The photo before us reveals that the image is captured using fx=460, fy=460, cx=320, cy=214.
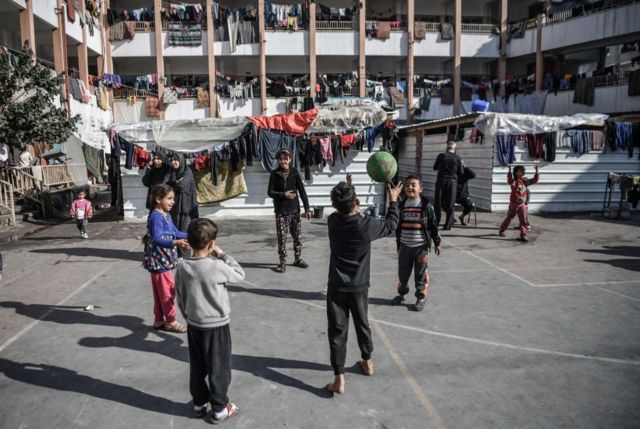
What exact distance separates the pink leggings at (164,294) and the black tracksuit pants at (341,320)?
2041 mm

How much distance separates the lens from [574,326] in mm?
5078

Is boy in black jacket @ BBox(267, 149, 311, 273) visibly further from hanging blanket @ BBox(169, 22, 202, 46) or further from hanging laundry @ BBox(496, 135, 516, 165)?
hanging blanket @ BBox(169, 22, 202, 46)

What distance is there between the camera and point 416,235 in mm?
5590

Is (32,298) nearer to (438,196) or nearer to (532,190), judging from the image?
(438,196)

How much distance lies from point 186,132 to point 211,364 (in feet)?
35.4

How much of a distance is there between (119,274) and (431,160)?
43.4 feet

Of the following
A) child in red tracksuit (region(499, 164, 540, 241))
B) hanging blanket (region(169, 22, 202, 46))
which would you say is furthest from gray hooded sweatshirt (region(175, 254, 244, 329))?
hanging blanket (region(169, 22, 202, 46))

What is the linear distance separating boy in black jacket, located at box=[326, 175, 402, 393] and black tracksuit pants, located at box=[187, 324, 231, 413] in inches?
34.0

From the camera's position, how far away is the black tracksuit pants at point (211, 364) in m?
3.28

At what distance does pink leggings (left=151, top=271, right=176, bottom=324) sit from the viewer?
4.96m

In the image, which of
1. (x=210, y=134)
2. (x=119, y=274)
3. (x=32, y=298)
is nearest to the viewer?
(x=32, y=298)

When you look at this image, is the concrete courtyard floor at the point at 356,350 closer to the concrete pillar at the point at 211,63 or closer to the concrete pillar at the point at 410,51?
the concrete pillar at the point at 211,63

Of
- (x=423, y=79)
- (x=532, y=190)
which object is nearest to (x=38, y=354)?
(x=532, y=190)

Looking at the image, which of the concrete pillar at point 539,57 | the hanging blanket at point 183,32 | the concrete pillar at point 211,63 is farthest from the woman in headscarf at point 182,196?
the concrete pillar at point 539,57
